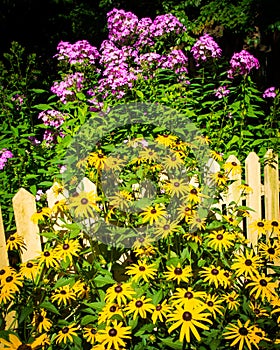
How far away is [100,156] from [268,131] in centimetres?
155

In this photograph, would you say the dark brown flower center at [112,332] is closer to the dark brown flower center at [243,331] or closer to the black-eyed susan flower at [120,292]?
the black-eyed susan flower at [120,292]

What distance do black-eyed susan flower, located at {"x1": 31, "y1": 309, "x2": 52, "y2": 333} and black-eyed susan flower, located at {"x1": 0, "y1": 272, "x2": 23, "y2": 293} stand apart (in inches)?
6.1

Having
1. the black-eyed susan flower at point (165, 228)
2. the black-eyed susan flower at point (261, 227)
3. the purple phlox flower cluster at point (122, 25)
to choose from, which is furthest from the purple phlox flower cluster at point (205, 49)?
the black-eyed susan flower at point (165, 228)

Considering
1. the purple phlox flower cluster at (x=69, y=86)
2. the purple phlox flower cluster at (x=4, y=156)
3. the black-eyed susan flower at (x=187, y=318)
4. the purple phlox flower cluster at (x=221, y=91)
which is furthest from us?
the purple phlox flower cluster at (x=221, y=91)

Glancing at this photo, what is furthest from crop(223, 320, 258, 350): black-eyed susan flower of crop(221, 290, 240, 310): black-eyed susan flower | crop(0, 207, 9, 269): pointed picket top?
crop(0, 207, 9, 269): pointed picket top

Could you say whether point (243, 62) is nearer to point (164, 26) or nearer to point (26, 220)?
point (164, 26)

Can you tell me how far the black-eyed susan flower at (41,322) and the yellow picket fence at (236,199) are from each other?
0.29 metres

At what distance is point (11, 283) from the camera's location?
1631mm

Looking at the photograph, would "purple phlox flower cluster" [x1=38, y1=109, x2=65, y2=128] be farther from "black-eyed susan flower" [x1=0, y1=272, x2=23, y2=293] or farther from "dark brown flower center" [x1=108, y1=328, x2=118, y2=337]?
"dark brown flower center" [x1=108, y1=328, x2=118, y2=337]

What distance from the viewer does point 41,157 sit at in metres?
2.71

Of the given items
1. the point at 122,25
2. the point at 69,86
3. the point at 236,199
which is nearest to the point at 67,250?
the point at 236,199

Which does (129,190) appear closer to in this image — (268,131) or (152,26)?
(268,131)

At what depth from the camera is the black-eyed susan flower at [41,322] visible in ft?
5.29

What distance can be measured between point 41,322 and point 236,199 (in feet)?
4.83
